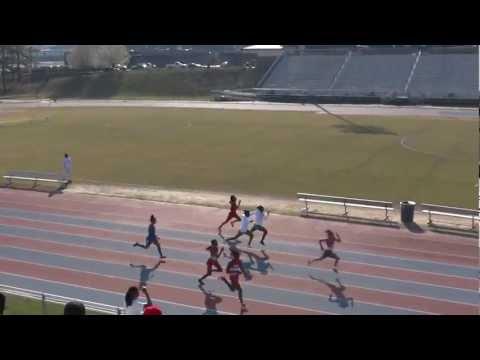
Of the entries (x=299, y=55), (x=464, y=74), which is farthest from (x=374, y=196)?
(x=299, y=55)

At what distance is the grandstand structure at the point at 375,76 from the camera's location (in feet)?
172

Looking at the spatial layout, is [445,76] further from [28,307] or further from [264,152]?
[28,307]

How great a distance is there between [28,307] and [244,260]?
17.6 ft

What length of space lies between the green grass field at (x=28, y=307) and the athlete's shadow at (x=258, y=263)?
426 cm

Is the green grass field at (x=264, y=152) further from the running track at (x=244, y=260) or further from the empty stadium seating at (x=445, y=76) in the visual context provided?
the empty stadium seating at (x=445, y=76)

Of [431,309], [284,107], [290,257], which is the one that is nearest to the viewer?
[431,309]

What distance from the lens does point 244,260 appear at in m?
14.2

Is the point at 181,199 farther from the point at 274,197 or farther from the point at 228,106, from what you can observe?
the point at 228,106

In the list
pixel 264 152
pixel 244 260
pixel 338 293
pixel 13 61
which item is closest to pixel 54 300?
pixel 244 260

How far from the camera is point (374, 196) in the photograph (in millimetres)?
19438

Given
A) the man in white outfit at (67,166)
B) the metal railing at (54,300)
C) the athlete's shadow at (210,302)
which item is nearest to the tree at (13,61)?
the man in white outfit at (67,166)

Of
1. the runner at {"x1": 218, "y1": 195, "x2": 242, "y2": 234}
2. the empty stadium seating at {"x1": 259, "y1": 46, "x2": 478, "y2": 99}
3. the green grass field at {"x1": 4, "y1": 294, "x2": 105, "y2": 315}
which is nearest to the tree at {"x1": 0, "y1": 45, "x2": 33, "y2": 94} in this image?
the empty stadium seating at {"x1": 259, "y1": 46, "x2": 478, "y2": 99}
